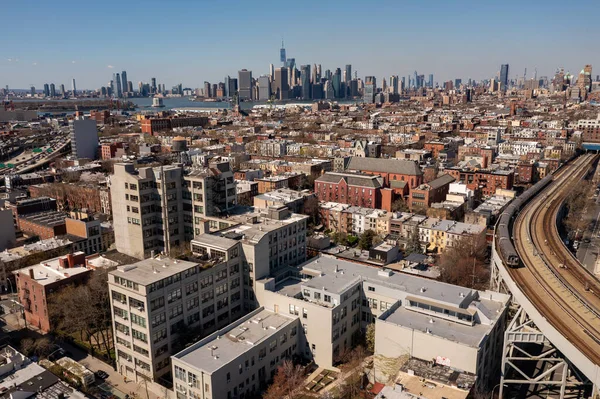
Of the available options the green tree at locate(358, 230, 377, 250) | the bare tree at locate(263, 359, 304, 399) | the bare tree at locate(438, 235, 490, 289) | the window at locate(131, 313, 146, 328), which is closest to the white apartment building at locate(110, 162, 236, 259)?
the window at locate(131, 313, 146, 328)

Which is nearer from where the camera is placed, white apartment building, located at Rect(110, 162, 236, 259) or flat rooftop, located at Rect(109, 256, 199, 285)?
flat rooftop, located at Rect(109, 256, 199, 285)

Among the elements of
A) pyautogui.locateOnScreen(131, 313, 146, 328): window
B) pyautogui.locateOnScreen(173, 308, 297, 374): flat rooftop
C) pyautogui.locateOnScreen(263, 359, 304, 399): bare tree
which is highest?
pyautogui.locateOnScreen(131, 313, 146, 328): window

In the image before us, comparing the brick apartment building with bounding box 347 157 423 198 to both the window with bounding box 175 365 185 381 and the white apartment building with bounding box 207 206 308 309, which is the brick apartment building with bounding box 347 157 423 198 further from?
the window with bounding box 175 365 185 381

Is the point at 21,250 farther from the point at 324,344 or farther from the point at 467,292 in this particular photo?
the point at 467,292

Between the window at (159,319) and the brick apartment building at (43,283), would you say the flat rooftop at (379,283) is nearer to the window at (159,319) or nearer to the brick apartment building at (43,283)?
the window at (159,319)

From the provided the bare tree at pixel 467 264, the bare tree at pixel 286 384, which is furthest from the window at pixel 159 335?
the bare tree at pixel 467 264

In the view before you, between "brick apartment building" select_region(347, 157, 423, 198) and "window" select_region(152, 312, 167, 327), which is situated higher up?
"brick apartment building" select_region(347, 157, 423, 198)

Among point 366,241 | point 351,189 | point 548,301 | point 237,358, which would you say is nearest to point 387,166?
point 351,189
